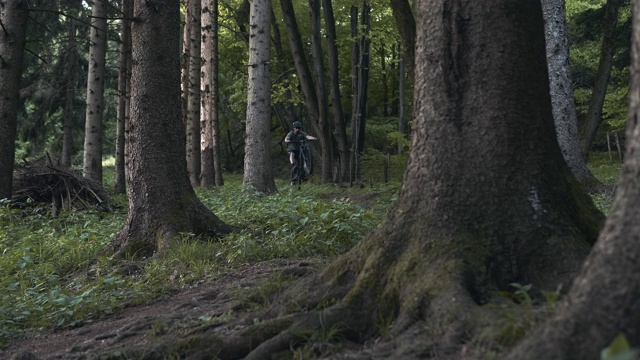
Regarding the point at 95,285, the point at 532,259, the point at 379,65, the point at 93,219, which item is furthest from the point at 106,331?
the point at 379,65

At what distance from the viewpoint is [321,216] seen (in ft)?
28.5

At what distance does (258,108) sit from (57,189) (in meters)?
4.30

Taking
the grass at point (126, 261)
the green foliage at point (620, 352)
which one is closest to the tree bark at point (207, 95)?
the grass at point (126, 261)

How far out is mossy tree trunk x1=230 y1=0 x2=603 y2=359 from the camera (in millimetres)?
4559

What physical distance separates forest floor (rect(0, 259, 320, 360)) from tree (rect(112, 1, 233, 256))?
1.71 metres

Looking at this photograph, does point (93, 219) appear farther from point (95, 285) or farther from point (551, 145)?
point (551, 145)

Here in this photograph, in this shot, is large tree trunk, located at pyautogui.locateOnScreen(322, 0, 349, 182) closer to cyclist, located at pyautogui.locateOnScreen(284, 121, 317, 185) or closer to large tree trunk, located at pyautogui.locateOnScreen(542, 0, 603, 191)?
cyclist, located at pyautogui.locateOnScreen(284, 121, 317, 185)

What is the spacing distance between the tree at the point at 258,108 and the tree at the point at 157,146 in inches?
269

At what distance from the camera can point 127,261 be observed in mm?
8555

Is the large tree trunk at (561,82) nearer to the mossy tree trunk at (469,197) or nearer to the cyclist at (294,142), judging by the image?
the mossy tree trunk at (469,197)

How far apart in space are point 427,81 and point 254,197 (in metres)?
8.76

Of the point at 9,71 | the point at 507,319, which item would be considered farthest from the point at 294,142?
the point at 507,319

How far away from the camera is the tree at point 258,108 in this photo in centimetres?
1633

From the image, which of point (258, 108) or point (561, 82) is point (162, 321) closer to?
point (561, 82)
